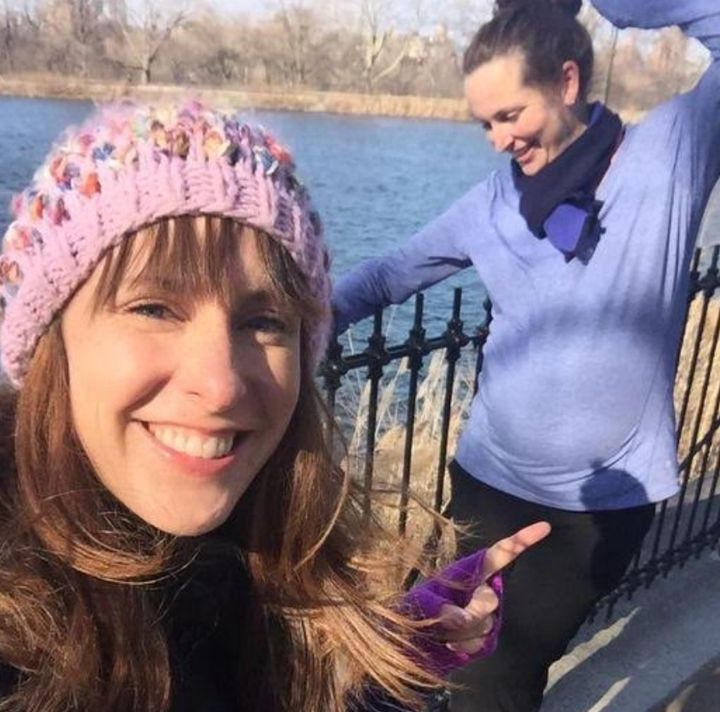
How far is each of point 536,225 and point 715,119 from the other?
0.44 meters

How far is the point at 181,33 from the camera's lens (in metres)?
20.6

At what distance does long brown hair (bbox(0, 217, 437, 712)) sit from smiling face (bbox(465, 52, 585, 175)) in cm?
91

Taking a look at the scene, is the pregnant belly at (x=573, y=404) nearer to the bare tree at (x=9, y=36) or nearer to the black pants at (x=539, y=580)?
the black pants at (x=539, y=580)

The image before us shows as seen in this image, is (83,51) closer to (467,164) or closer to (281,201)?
(467,164)

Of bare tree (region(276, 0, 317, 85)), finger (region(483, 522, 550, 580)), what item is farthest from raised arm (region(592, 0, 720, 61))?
bare tree (region(276, 0, 317, 85))

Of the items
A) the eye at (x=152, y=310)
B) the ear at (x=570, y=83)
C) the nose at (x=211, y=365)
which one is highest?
the ear at (x=570, y=83)

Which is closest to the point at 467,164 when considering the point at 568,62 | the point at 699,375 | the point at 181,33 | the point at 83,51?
the point at 181,33

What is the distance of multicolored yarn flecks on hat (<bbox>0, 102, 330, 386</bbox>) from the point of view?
3.97 ft

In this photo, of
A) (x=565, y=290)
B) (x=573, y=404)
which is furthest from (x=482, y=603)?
(x=565, y=290)

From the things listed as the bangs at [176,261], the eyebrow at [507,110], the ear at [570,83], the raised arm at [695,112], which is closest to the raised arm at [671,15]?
the raised arm at [695,112]

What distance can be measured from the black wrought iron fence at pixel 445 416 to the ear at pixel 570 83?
522mm

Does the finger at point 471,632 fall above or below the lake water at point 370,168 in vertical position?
above

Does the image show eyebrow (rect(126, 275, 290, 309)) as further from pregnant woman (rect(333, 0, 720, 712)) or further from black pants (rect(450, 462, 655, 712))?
black pants (rect(450, 462, 655, 712))

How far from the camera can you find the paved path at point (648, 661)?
297cm
